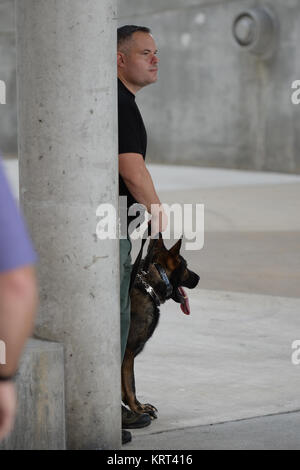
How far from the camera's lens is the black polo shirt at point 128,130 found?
4.93m

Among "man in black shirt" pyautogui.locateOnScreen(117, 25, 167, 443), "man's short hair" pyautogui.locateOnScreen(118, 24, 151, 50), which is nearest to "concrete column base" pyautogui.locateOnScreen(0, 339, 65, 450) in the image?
"man in black shirt" pyautogui.locateOnScreen(117, 25, 167, 443)

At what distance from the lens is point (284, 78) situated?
2145 cm

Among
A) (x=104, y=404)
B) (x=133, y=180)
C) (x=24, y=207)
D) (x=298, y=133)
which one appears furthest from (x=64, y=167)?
(x=298, y=133)

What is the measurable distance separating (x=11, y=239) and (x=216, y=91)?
855 inches

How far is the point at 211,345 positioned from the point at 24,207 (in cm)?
272

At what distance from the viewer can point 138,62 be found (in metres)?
5.14

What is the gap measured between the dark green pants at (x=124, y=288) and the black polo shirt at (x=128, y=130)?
19cm

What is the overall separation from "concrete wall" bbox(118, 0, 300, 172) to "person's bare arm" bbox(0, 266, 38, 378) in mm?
19782

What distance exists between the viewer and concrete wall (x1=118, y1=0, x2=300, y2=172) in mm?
21531

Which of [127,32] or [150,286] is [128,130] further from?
[150,286]

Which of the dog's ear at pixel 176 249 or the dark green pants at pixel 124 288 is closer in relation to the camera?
the dark green pants at pixel 124 288

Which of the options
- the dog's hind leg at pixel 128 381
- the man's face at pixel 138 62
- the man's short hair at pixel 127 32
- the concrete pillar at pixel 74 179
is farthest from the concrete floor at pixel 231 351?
the man's short hair at pixel 127 32

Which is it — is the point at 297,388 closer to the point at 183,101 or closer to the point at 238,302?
the point at 238,302

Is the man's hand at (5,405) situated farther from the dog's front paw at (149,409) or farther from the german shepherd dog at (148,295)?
the dog's front paw at (149,409)
